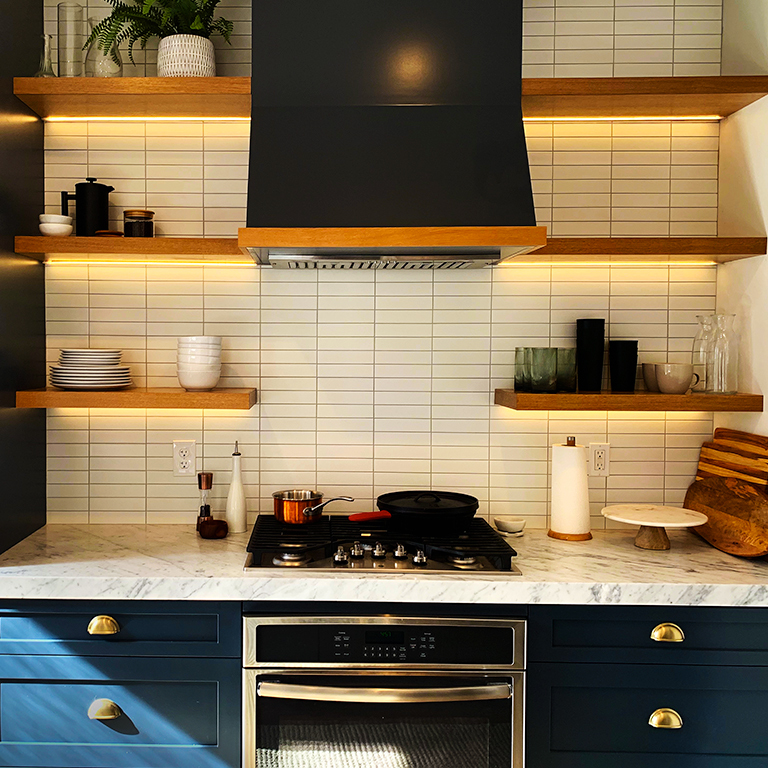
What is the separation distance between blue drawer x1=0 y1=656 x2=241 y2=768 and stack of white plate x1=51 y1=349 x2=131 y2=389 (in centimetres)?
85

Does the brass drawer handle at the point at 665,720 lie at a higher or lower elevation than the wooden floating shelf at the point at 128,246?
lower

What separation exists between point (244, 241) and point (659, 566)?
152 centimetres

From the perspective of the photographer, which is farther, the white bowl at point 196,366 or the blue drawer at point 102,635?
the white bowl at point 196,366

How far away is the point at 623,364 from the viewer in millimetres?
2484

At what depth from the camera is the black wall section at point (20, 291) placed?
89.6 inches

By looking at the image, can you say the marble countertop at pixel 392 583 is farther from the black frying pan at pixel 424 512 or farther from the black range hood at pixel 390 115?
the black range hood at pixel 390 115

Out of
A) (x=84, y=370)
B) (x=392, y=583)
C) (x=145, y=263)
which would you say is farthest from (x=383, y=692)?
(x=145, y=263)

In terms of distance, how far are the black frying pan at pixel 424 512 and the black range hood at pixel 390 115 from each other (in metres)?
0.79

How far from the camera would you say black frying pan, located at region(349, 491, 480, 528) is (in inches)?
90.3

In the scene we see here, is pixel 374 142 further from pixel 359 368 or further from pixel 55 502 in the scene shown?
pixel 55 502

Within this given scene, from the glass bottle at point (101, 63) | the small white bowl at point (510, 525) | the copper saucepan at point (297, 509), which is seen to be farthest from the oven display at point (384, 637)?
the glass bottle at point (101, 63)

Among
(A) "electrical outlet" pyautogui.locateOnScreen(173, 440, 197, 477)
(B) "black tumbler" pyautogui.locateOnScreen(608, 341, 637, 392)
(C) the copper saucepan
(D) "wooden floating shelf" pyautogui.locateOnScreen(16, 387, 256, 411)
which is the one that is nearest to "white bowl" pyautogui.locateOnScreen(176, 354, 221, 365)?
(D) "wooden floating shelf" pyautogui.locateOnScreen(16, 387, 256, 411)

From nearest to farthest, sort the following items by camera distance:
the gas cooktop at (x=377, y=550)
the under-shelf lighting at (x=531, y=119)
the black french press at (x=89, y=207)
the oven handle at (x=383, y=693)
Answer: the oven handle at (x=383, y=693) < the gas cooktop at (x=377, y=550) < the black french press at (x=89, y=207) < the under-shelf lighting at (x=531, y=119)

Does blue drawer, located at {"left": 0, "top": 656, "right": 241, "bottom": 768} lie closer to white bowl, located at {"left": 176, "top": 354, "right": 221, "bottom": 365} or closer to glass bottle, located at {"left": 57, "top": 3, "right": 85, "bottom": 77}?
white bowl, located at {"left": 176, "top": 354, "right": 221, "bottom": 365}
